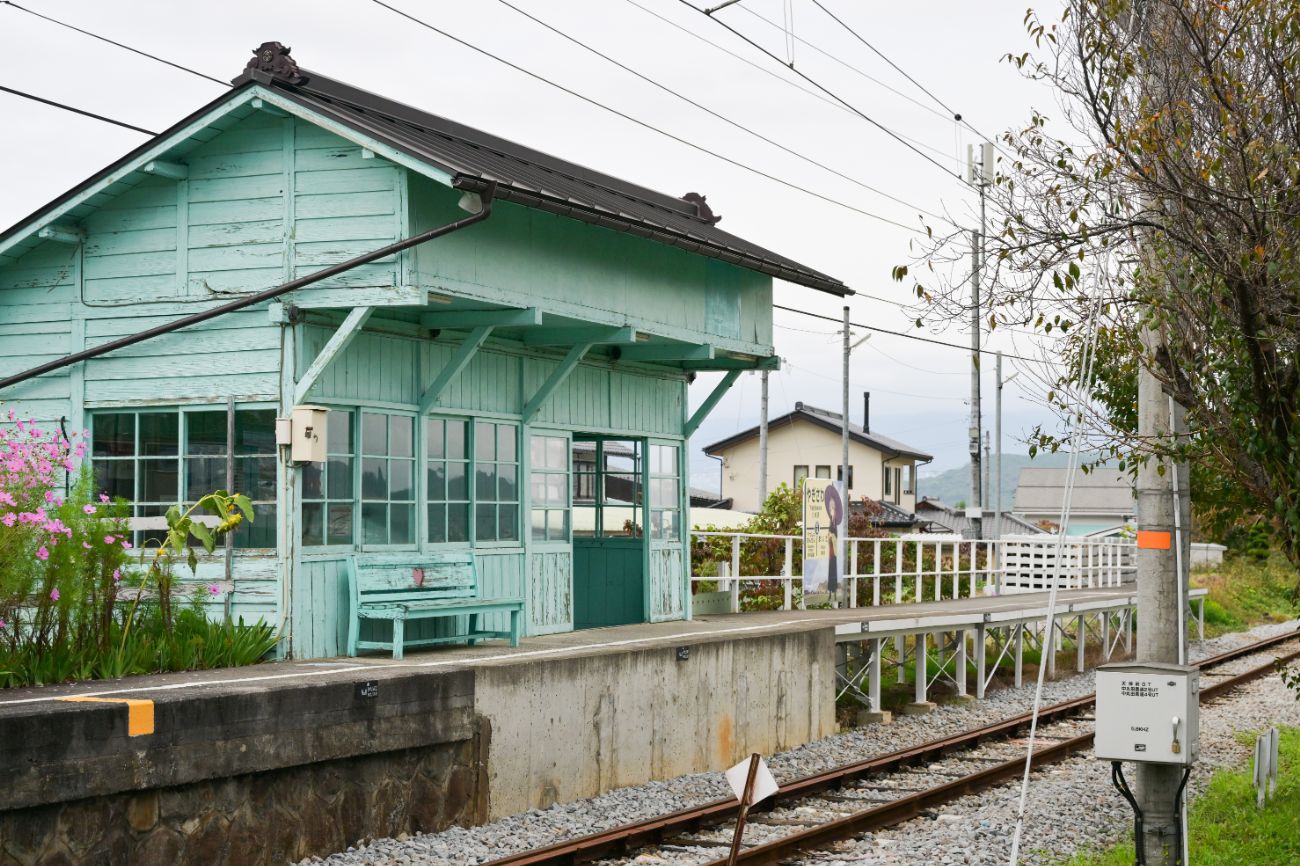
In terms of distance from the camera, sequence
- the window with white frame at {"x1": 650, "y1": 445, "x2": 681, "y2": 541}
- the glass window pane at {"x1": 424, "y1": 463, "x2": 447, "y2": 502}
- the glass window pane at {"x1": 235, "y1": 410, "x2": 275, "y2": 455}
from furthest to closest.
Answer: the window with white frame at {"x1": 650, "y1": 445, "x2": 681, "y2": 541}, the glass window pane at {"x1": 424, "y1": 463, "x2": 447, "y2": 502}, the glass window pane at {"x1": 235, "y1": 410, "x2": 275, "y2": 455}

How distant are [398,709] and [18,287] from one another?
20.4 feet

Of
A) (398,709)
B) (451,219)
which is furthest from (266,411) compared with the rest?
(398,709)

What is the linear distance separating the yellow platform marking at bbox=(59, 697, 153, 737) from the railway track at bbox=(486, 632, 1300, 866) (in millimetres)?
2380

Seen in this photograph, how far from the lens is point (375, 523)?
13.6m

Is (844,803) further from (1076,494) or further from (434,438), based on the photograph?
(1076,494)

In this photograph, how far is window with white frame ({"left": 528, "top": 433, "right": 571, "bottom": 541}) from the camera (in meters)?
16.0

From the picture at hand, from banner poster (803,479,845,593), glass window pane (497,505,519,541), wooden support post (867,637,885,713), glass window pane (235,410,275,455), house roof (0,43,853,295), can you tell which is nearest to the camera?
house roof (0,43,853,295)

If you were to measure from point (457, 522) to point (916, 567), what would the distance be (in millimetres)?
15749

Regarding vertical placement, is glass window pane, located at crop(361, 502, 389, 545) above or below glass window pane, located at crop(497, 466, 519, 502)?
below

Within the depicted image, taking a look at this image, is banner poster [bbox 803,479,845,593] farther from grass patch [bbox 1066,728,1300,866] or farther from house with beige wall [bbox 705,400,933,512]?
house with beige wall [bbox 705,400,933,512]

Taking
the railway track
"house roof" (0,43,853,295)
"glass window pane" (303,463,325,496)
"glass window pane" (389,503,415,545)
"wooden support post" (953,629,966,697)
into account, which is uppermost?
"house roof" (0,43,853,295)

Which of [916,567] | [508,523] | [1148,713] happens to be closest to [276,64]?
[508,523]

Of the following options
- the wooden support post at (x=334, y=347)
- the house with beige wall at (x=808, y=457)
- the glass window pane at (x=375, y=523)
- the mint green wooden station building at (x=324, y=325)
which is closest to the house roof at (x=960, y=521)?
the house with beige wall at (x=808, y=457)

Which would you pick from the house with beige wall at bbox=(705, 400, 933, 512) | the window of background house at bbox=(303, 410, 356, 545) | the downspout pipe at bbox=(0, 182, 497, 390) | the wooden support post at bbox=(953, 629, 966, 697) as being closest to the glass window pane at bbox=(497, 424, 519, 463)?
the window of background house at bbox=(303, 410, 356, 545)
